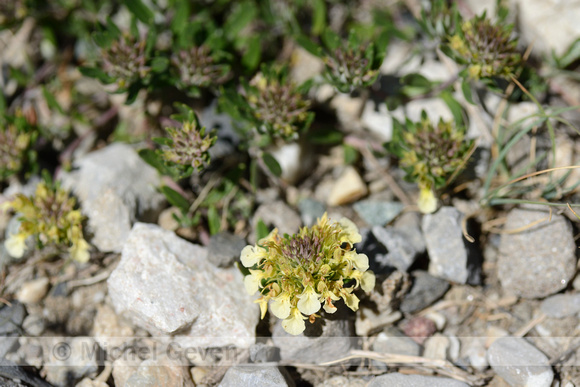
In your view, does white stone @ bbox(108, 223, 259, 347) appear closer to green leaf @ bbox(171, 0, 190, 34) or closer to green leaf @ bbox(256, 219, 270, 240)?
green leaf @ bbox(256, 219, 270, 240)

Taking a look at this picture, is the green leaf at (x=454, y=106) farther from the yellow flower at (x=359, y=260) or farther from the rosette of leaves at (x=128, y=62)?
the rosette of leaves at (x=128, y=62)

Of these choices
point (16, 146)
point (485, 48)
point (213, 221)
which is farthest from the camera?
point (16, 146)

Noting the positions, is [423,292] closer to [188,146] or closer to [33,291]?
[188,146]

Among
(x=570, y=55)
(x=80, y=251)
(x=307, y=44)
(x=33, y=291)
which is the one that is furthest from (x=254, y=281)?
(x=570, y=55)

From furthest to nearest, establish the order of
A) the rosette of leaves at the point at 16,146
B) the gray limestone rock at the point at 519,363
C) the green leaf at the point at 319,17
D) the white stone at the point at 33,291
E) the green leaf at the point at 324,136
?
the green leaf at the point at 319,17 < the green leaf at the point at 324,136 < the rosette of leaves at the point at 16,146 < the white stone at the point at 33,291 < the gray limestone rock at the point at 519,363

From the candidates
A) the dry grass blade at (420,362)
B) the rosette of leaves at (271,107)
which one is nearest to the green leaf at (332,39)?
the rosette of leaves at (271,107)

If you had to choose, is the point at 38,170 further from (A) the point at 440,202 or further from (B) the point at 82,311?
(A) the point at 440,202

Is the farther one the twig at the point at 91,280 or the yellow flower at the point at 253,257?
the twig at the point at 91,280
